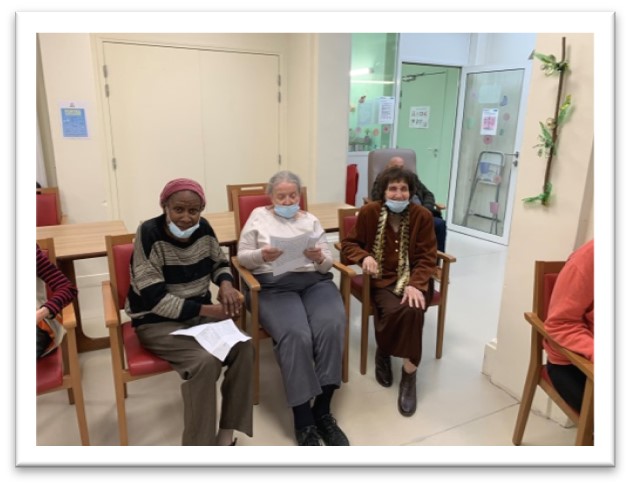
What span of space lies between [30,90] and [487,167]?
4.75 meters

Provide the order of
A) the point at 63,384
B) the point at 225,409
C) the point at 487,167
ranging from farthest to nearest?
the point at 487,167
the point at 225,409
the point at 63,384

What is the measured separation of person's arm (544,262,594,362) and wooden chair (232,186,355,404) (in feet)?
2.96

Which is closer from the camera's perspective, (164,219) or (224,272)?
(164,219)

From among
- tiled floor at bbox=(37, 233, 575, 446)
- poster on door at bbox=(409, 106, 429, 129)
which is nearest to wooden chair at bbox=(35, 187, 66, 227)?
tiled floor at bbox=(37, 233, 575, 446)

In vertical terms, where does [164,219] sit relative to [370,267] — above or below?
above

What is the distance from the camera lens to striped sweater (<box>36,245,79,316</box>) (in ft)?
5.41

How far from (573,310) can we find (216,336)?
1252mm

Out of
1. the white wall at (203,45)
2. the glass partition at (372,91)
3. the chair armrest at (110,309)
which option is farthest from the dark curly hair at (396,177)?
the glass partition at (372,91)

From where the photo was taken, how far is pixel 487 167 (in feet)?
16.9

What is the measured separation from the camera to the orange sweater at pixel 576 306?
1437 millimetres

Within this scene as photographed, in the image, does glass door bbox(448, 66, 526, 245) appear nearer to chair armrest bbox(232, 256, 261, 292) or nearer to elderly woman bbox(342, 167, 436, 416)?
elderly woman bbox(342, 167, 436, 416)

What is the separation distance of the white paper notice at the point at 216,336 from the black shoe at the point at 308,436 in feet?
1.50
